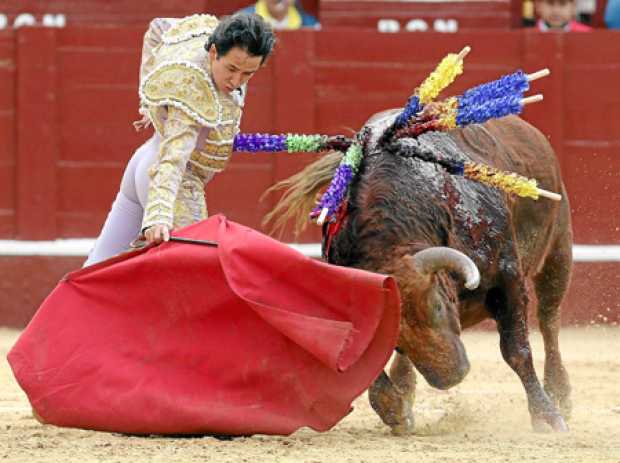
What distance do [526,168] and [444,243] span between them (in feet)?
2.83

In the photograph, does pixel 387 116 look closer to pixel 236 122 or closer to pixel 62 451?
pixel 236 122

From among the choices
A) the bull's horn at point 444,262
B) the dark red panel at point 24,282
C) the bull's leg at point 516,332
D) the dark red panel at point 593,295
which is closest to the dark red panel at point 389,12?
the dark red panel at point 593,295

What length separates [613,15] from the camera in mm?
8422

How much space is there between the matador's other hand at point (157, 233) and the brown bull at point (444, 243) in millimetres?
611

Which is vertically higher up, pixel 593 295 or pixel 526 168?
pixel 526 168

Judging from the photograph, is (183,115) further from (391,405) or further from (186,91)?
(391,405)

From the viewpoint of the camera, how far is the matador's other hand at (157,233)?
12.8ft


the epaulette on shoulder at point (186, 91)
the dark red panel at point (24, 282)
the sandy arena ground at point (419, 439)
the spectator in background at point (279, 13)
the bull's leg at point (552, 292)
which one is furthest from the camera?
the spectator in background at point (279, 13)

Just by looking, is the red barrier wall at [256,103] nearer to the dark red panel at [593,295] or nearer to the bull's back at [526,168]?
the dark red panel at [593,295]

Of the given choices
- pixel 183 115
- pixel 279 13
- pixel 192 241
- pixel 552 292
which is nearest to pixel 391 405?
pixel 192 241

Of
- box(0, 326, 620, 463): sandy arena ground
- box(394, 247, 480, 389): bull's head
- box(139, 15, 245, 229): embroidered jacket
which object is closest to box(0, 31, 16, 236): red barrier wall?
box(0, 326, 620, 463): sandy arena ground

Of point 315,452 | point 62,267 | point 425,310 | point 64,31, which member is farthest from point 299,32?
point 315,452

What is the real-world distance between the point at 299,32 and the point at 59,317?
3.71m

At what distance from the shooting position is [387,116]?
4.80m
